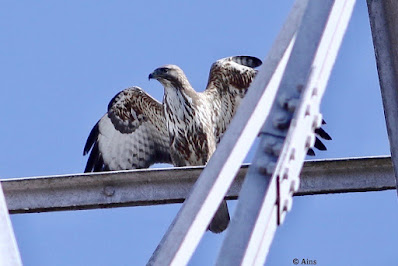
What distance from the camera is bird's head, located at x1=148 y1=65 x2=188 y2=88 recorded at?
916 centimetres

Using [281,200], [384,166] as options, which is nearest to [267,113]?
[281,200]

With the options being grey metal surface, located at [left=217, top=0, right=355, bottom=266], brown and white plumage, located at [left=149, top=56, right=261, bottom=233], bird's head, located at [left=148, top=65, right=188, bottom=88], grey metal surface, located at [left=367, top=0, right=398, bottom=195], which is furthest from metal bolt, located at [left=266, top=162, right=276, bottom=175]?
bird's head, located at [left=148, top=65, right=188, bottom=88]

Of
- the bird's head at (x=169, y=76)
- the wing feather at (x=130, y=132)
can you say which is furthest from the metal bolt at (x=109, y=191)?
the bird's head at (x=169, y=76)

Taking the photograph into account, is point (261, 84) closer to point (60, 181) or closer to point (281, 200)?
point (281, 200)

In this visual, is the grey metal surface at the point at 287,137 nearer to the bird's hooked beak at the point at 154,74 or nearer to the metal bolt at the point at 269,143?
the metal bolt at the point at 269,143

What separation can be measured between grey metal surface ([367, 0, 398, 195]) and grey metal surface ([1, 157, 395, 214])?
2.98ft

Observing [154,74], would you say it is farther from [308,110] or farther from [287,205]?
[287,205]

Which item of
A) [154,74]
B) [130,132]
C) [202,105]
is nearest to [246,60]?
[202,105]

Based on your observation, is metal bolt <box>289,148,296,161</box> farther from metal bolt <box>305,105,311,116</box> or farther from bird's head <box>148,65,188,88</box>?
bird's head <box>148,65,188,88</box>

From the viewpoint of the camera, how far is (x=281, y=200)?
2525 millimetres

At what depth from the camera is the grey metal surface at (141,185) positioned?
14.9ft

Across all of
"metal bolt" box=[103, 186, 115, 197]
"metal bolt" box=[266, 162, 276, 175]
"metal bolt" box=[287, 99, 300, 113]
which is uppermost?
"metal bolt" box=[103, 186, 115, 197]

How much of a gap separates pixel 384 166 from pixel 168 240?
7.04 ft

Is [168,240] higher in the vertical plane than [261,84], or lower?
lower
